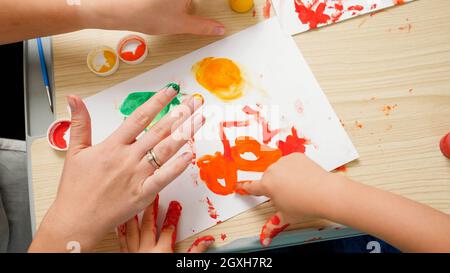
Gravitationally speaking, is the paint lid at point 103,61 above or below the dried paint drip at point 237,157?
above

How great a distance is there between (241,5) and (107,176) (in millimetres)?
438

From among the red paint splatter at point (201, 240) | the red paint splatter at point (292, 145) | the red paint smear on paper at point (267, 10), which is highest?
the red paint smear on paper at point (267, 10)

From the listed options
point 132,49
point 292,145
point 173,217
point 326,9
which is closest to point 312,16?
point 326,9

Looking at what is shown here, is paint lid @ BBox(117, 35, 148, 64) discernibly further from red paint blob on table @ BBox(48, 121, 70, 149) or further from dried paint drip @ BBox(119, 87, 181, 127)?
red paint blob on table @ BBox(48, 121, 70, 149)

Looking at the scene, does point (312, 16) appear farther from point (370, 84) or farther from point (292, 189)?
point (292, 189)

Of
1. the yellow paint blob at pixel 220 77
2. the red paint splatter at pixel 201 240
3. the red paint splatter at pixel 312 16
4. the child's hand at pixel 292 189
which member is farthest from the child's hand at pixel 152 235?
the red paint splatter at pixel 312 16

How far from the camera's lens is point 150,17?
0.70 meters

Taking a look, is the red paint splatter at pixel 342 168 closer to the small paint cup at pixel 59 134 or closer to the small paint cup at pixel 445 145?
the small paint cup at pixel 445 145

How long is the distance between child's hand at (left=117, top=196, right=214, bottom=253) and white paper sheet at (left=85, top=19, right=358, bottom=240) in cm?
2

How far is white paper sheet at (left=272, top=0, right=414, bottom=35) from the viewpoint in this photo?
0.75m

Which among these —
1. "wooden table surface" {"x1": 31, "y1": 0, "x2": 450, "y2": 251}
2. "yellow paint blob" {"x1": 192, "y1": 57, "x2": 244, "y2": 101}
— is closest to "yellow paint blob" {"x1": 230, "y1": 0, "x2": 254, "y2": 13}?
"wooden table surface" {"x1": 31, "y1": 0, "x2": 450, "y2": 251}

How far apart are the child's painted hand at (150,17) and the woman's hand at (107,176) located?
0.15 meters

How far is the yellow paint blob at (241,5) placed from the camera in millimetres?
735

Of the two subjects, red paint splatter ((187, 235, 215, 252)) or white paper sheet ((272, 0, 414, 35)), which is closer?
red paint splatter ((187, 235, 215, 252))
